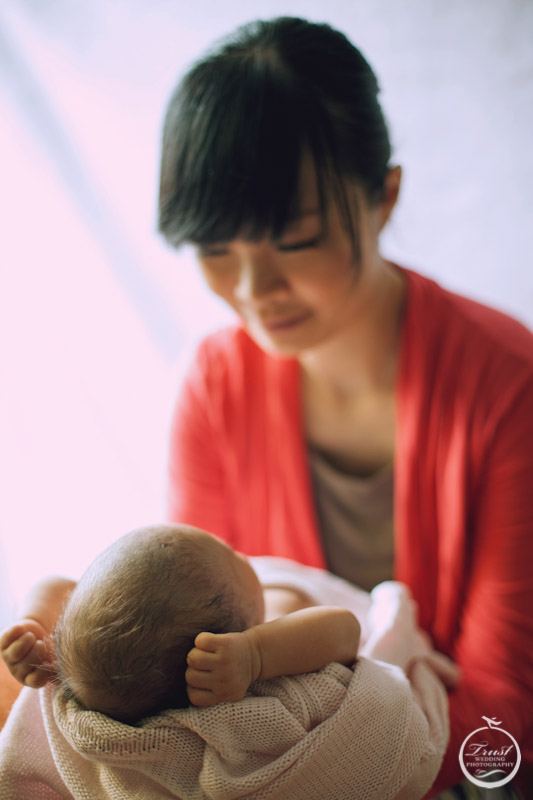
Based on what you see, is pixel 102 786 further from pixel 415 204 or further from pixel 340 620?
pixel 415 204

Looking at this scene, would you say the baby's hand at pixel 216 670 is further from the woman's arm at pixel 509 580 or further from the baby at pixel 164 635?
the woman's arm at pixel 509 580

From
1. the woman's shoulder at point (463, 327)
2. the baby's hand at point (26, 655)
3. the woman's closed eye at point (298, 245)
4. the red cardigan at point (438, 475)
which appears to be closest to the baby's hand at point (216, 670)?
the baby's hand at point (26, 655)

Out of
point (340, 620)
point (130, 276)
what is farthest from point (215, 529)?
point (130, 276)

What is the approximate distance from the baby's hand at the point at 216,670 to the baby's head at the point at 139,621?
0.08ft

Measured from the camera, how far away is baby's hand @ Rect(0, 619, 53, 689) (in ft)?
2.12

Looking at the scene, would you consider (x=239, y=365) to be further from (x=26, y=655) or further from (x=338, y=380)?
(x=26, y=655)

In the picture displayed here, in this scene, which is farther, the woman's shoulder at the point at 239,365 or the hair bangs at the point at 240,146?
the woman's shoulder at the point at 239,365

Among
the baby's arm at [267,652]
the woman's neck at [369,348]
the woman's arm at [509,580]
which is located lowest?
the woman's arm at [509,580]

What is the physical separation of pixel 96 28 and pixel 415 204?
2.44 ft

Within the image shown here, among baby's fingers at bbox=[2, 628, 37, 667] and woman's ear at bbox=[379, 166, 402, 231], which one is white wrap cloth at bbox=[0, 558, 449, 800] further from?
woman's ear at bbox=[379, 166, 402, 231]

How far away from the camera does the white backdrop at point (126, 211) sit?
45.6 inches

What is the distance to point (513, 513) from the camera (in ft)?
2.98

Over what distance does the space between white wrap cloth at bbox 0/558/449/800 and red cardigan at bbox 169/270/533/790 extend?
0.20m

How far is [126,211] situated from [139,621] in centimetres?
120
